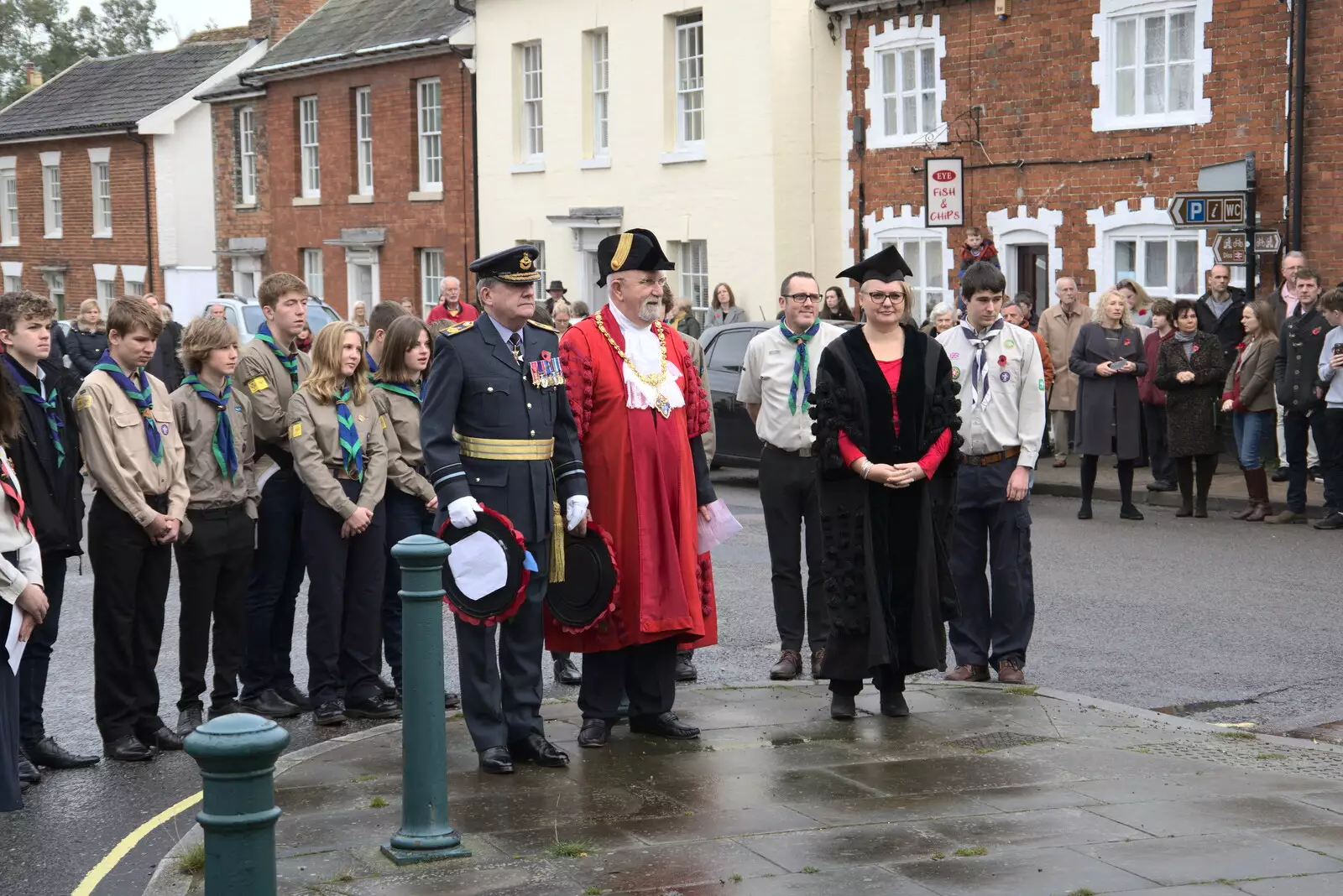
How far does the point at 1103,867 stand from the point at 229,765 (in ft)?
9.65

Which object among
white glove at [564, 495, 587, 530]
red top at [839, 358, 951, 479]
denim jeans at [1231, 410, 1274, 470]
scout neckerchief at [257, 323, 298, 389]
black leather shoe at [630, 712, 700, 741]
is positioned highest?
scout neckerchief at [257, 323, 298, 389]

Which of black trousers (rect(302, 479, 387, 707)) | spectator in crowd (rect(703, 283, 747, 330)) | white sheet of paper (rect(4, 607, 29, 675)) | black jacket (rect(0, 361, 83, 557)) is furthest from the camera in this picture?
spectator in crowd (rect(703, 283, 747, 330))

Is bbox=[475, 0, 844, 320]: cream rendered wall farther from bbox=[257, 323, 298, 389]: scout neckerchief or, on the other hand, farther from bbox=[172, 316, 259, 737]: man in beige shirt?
bbox=[172, 316, 259, 737]: man in beige shirt

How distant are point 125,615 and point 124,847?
1566 mm

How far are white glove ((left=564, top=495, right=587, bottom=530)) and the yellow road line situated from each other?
1947 millimetres

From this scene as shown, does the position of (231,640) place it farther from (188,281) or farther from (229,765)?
(188,281)

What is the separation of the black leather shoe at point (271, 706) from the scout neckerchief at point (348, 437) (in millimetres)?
1237

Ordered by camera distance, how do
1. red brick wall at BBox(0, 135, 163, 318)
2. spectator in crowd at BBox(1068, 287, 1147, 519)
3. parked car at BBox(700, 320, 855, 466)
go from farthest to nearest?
red brick wall at BBox(0, 135, 163, 318) < parked car at BBox(700, 320, 855, 466) < spectator in crowd at BBox(1068, 287, 1147, 519)

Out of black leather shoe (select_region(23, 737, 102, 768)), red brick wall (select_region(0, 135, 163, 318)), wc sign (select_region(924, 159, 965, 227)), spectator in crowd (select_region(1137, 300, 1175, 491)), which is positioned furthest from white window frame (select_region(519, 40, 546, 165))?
black leather shoe (select_region(23, 737, 102, 768))

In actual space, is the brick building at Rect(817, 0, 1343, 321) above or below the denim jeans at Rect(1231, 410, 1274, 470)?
above

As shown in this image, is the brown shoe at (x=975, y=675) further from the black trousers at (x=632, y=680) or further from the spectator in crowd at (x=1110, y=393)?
the spectator in crowd at (x=1110, y=393)

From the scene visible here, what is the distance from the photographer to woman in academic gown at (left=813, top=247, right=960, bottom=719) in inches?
313

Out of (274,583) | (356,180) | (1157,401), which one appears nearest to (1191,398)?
(1157,401)

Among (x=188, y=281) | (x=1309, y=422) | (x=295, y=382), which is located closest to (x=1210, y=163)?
(x=1309, y=422)
